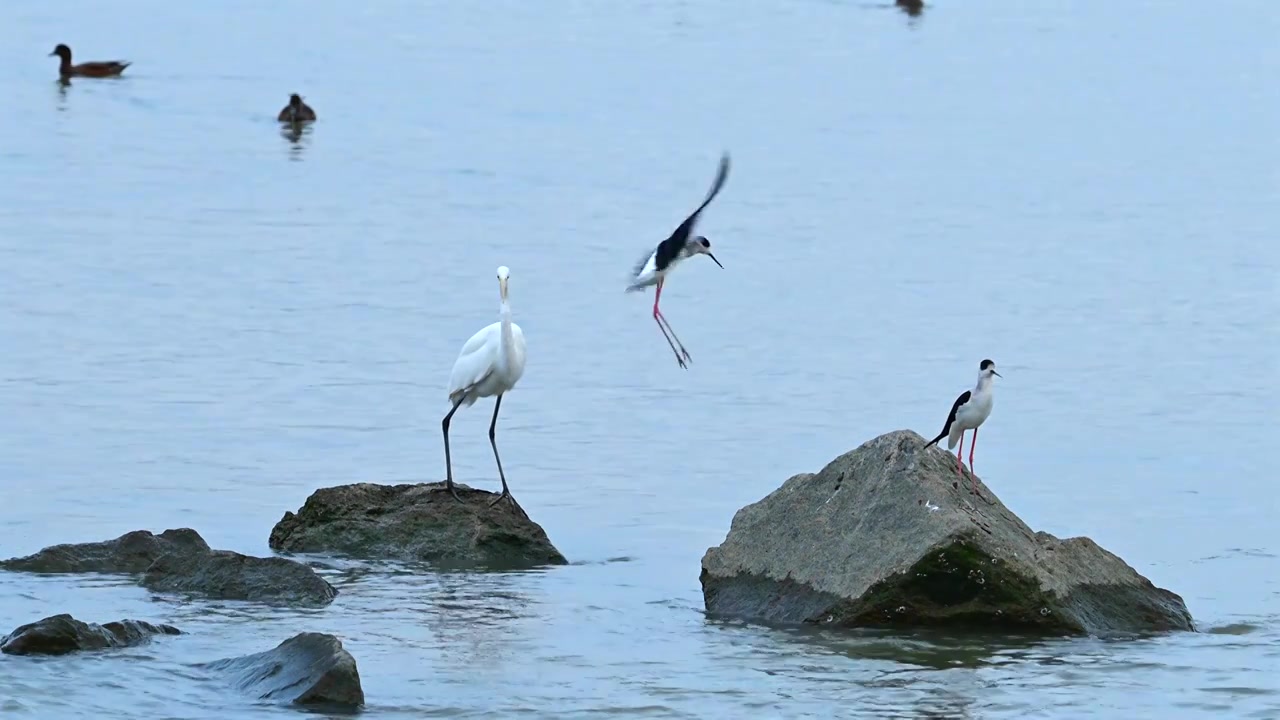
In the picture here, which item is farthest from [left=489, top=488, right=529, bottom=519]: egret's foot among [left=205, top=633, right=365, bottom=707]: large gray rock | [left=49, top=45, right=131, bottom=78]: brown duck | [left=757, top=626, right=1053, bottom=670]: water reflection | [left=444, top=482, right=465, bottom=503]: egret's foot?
[left=49, top=45, right=131, bottom=78]: brown duck

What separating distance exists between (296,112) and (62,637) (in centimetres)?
2659

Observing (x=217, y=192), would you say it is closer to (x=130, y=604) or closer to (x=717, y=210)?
(x=717, y=210)

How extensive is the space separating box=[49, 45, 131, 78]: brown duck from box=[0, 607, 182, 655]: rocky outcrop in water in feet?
107

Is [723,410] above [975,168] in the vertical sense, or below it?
below

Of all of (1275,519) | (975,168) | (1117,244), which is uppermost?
(975,168)

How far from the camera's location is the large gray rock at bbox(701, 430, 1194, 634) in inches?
460

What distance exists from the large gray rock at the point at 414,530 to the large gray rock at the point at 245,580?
1.02 metres

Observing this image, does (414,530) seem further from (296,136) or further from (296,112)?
(296,112)

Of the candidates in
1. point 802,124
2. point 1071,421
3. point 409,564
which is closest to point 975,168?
point 802,124

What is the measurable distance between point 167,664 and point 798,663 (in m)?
3.05

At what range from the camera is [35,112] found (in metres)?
38.7

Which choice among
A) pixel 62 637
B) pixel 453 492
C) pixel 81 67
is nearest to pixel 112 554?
pixel 453 492

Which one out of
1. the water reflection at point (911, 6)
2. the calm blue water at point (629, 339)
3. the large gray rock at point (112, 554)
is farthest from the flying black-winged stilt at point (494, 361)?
the water reflection at point (911, 6)

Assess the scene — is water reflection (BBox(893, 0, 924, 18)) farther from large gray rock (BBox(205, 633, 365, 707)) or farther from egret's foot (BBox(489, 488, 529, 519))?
large gray rock (BBox(205, 633, 365, 707))
